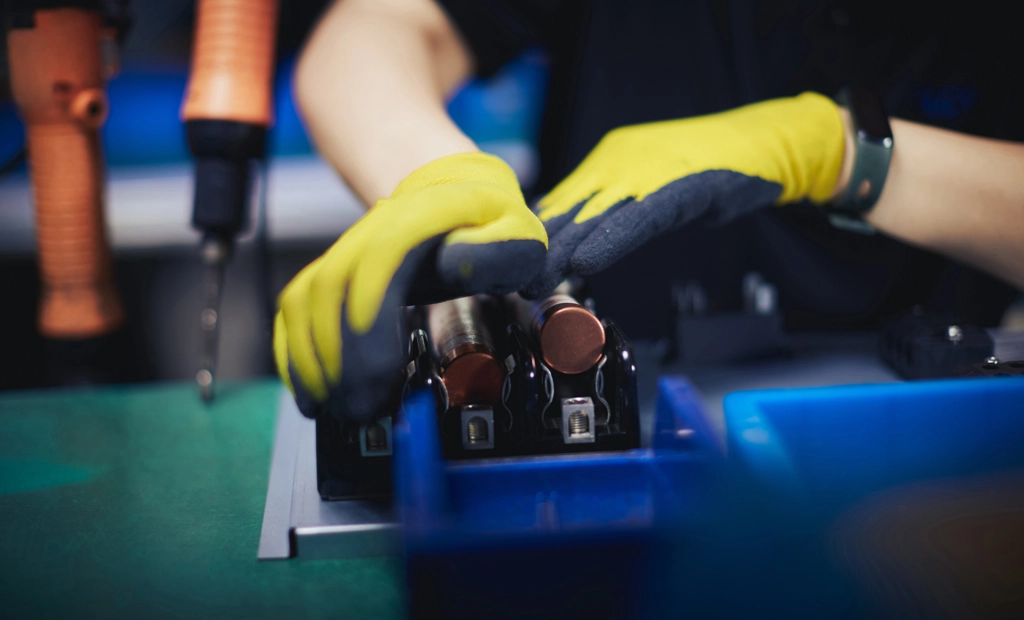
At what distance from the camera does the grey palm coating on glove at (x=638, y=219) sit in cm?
69

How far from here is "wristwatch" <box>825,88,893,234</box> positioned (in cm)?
86

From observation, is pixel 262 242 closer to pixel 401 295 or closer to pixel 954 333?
pixel 401 295

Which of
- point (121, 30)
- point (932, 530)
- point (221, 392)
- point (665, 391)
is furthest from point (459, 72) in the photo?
point (932, 530)

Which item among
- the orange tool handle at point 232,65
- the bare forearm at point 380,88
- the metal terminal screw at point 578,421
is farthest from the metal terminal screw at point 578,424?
the orange tool handle at point 232,65

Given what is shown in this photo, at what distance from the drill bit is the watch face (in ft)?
2.69

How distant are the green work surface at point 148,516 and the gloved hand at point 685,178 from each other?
0.32m

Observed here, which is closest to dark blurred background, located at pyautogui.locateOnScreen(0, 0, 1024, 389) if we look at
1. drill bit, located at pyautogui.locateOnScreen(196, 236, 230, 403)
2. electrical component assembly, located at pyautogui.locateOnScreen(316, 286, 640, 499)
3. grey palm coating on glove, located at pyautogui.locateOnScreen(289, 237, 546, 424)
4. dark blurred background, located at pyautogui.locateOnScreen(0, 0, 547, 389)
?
dark blurred background, located at pyautogui.locateOnScreen(0, 0, 547, 389)

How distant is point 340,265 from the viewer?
541mm

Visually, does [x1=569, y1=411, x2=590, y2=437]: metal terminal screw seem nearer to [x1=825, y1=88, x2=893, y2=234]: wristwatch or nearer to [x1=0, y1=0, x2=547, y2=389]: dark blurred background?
[x1=825, y1=88, x2=893, y2=234]: wristwatch

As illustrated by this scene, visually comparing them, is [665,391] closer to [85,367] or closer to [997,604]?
[997,604]

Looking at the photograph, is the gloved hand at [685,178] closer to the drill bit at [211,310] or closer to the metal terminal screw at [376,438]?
the metal terminal screw at [376,438]

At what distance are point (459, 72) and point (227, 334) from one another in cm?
71

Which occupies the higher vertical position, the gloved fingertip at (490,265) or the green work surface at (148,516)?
the gloved fingertip at (490,265)

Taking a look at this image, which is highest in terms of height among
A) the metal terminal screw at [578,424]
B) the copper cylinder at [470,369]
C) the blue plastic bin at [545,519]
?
the copper cylinder at [470,369]
